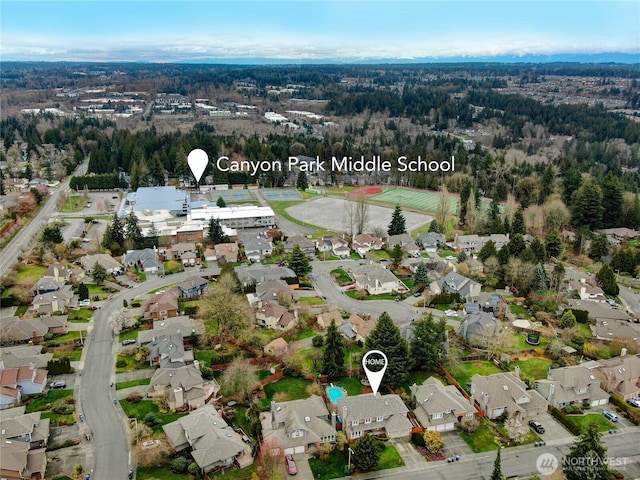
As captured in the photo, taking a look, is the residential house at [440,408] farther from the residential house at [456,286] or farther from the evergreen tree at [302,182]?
the evergreen tree at [302,182]

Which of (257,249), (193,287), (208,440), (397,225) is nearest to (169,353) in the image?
(208,440)

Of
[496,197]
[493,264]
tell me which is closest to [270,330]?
[493,264]

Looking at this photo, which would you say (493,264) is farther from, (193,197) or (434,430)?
(193,197)

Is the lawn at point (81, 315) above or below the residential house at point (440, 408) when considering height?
below

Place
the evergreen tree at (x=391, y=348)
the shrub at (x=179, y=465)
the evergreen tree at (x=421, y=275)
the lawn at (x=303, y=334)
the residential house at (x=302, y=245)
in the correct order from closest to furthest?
the shrub at (x=179, y=465) → the evergreen tree at (x=391, y=348) → the lawn at (x=303, y=334) → the evergreen tree at (x=421, y=275) → the residential house at (x=302, y=245)

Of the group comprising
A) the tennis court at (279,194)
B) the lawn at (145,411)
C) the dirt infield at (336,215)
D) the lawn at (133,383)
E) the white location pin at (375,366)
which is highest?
the white location pin at (375,366)

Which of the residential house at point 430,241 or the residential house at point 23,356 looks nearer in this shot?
the residential house at point 23,356

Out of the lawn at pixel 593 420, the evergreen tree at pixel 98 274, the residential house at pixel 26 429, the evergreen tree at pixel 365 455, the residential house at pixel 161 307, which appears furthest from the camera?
the evergreen tree at pixel 98 274

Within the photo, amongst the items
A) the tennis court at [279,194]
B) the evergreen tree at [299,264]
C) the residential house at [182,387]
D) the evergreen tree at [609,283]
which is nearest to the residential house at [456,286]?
the evergreen tree at [609,283]
